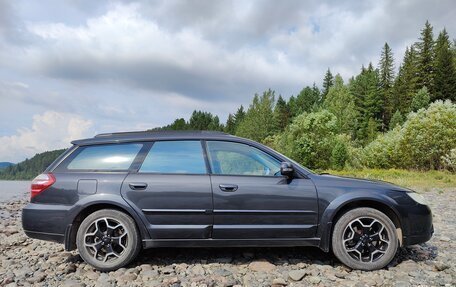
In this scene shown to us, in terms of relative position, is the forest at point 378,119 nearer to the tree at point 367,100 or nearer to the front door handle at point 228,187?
the tree at point 367,100

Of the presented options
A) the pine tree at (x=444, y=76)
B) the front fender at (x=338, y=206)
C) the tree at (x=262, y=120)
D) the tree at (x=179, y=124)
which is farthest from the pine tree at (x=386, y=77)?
the front fender at (x=338, y=206)

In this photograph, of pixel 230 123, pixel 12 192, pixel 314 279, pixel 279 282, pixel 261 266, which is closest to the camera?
pixel 279 282

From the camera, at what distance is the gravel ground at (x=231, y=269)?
3.65 meters

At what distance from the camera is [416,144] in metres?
34.5

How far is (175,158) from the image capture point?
14.0ft

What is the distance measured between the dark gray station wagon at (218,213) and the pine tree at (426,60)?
65.6 m

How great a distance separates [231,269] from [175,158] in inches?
60.7

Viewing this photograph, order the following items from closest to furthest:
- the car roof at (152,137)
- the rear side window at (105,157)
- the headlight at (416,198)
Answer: the headlight at (416,198) → the rear side window at (105,157) → the car roof at (152,137)

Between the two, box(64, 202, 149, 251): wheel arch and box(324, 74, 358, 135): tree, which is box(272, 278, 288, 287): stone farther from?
box(324, 74, 358, 135): tree

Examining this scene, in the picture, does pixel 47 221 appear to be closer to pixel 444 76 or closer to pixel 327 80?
pixel 444 76

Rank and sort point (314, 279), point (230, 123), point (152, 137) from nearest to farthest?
point (314, 279)
point (152, 137)
point (230, 123)

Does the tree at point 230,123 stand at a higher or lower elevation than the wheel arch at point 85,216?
higher

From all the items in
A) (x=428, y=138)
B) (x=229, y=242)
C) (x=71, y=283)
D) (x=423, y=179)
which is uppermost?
(x=428, y=138)

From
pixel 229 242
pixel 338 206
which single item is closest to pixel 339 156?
pixel 338 206
